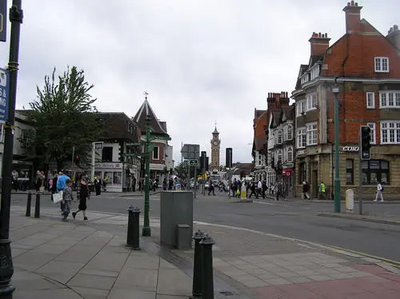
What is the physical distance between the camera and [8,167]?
4738mm

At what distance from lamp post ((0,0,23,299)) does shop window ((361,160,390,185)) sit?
38290mm

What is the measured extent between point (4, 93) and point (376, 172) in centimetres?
3908

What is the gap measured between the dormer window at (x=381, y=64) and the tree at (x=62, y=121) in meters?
28.0

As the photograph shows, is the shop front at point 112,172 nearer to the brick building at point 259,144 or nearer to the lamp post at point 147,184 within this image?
the brick building at point 259,144

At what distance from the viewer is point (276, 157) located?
2200 inches

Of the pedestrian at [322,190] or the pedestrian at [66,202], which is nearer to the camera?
the pedestrian at [66,202]

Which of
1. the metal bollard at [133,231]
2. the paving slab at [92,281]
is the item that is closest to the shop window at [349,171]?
the metal bollard at [133,231]

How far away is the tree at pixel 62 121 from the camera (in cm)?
3928

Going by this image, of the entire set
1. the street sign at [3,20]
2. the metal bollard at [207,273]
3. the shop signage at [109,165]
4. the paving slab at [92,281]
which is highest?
the shop signage at [109,165]

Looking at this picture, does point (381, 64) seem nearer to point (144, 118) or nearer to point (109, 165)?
point (109, 165)

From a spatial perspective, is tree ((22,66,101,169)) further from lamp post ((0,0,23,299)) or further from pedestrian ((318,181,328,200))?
lamp post ((0,0,23,299))

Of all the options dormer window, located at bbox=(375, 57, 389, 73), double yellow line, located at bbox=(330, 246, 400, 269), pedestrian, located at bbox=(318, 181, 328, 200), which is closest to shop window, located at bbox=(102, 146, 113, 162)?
pedestrian, located at bbox=(318, 181, 328, 200)

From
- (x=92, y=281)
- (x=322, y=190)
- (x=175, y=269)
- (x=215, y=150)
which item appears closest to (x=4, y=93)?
(x=92, y=281)

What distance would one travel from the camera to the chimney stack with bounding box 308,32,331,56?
4381 centimetres
